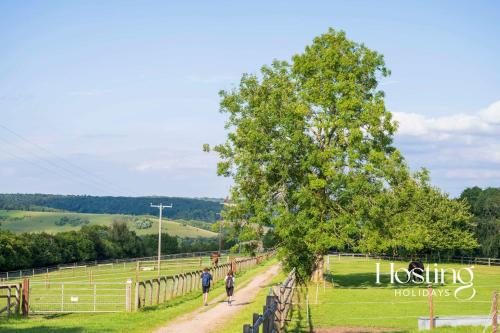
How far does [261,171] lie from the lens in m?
45.7

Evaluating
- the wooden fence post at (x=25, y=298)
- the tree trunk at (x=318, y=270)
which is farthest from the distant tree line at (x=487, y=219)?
the wooden fence post at (x=25, y=298)

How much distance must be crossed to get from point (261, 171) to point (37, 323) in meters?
21.7


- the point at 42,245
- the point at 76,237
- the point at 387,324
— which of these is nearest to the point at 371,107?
the point at 387,324

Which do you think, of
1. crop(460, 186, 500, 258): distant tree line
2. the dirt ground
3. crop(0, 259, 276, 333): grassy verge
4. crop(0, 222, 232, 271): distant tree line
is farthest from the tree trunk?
crop(0, 222, 232, 271): distant tree line

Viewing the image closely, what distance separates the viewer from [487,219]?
10756cm

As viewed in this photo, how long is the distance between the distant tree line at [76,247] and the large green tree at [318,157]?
209 ft

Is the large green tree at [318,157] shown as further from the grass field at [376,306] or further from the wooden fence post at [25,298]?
the wooden fence post at [25,298]

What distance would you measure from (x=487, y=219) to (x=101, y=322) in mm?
92837

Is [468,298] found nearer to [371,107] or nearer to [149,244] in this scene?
[371,107]

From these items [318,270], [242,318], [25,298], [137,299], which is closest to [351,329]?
[242,318]

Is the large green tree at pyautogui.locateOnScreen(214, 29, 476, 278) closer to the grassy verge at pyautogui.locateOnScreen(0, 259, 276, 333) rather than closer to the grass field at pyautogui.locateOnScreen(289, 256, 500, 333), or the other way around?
the grass field at pyautogui.locateOnScreen(289, 256, 500, 333)

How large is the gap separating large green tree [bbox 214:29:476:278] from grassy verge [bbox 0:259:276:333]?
41.9ft

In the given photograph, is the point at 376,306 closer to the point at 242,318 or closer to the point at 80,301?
the point at 242,318

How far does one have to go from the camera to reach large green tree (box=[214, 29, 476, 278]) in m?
42.6
